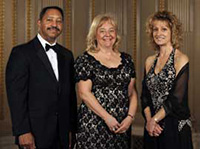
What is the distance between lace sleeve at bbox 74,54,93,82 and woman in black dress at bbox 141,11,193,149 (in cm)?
49

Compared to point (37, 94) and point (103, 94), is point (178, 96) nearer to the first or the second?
point (103, 94)

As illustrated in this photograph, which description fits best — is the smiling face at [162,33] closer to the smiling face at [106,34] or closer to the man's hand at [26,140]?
the smiling face at [106,34]

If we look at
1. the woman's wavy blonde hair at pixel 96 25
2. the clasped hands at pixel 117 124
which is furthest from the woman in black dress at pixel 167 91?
the woman's wavy blonde hair at pixel 96 25

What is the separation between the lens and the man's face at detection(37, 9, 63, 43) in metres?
2.85

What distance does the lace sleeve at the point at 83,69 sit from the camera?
293cm

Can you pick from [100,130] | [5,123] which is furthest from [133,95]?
[5,123]

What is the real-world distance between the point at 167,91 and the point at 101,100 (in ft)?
1.74

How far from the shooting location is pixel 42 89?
278cm

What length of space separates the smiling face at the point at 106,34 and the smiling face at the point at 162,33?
0.36 meters

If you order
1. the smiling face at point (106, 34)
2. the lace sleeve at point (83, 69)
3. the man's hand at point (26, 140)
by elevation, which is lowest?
the man's hand at point (26, 140)

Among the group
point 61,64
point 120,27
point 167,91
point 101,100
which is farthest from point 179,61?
point 120,27

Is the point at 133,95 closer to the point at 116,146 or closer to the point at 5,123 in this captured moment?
the point at 116,146

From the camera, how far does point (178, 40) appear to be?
9.52 ft

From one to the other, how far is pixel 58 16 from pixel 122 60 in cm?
65
